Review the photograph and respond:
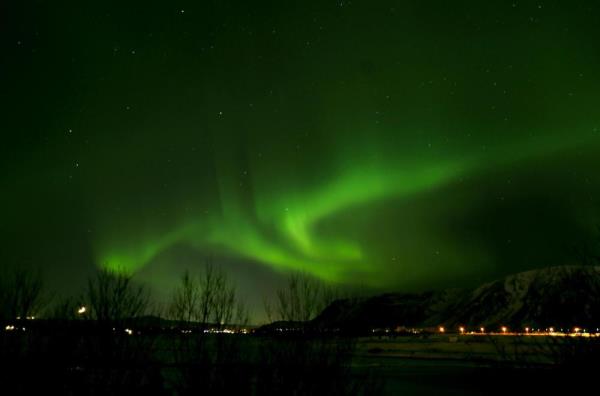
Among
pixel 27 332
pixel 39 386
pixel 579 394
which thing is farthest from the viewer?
pixel 27 332

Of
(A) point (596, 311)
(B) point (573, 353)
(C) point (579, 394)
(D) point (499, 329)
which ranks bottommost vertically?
(C) point (579, 394)

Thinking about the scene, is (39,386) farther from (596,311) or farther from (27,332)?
(596,311)

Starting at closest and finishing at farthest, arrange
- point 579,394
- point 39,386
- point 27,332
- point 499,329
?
point 579,394, point 39,386, point 27,332, point 499,329

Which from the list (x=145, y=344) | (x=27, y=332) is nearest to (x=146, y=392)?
(x=145, y=344)

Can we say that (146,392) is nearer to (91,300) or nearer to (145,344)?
(145,344)

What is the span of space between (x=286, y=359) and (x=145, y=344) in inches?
120

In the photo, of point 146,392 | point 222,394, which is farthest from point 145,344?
point 222,394

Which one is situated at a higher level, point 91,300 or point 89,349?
point 91,300

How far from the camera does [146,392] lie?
39.1ft

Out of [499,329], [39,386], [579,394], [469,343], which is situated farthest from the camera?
[499,329]

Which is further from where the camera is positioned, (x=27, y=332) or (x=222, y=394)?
(x=27, y=332)

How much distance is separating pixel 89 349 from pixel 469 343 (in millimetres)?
109656

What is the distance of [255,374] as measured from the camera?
13250 mm

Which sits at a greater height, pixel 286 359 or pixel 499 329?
pixel 499 329
